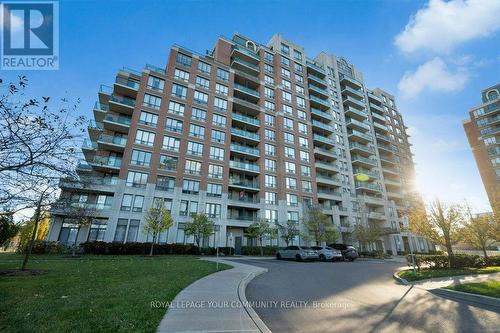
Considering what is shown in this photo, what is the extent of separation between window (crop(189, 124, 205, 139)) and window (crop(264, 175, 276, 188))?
43.1 feet

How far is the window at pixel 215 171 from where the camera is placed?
1543 inches

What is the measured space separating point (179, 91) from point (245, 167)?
17.1 meters

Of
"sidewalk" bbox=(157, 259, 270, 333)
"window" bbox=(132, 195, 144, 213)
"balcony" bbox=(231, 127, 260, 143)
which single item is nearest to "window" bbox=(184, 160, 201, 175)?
"window" bbox=(132, 195, 144, 213)

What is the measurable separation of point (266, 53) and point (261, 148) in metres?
24.2

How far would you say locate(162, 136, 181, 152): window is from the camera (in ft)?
123

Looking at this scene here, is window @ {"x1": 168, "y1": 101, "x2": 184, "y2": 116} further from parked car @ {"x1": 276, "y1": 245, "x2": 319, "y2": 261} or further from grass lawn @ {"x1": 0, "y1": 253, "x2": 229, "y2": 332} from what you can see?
grass lawn @ {"x1": 0, "y1": 253, "x2": 229, "y2": 332}

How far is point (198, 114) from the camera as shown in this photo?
41688mm

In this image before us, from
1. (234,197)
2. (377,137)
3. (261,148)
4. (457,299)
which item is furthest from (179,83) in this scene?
(377,137)

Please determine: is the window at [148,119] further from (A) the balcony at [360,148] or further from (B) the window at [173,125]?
(A) the balcony at [360,148]

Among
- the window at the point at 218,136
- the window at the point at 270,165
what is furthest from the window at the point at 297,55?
the window at the point at 218,136

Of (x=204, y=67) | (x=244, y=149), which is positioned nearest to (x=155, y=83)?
(x=204, y=67)

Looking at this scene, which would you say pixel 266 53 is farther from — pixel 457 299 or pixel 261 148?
pixel 457 299

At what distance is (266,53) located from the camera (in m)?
55.0

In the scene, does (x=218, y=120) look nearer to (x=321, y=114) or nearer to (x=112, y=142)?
(x=112, y=142)
